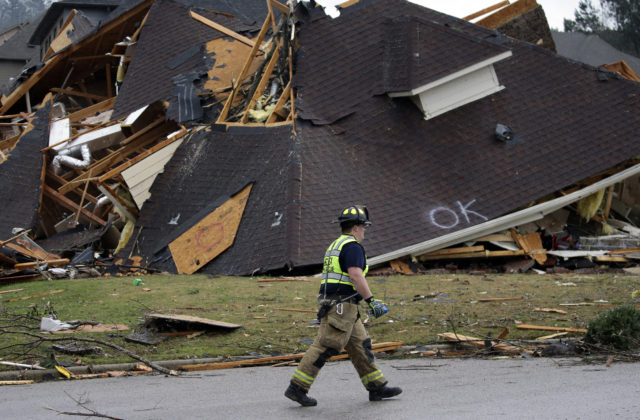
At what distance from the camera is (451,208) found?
15367 millimetres

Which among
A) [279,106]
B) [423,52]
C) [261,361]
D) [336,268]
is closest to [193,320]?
[261,361]

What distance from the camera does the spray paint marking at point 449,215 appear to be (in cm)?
1507

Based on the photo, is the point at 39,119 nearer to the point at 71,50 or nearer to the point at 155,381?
the point at 71,50

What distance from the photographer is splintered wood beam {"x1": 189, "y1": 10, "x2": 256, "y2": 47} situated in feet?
68.2

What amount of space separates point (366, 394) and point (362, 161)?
9509 mm

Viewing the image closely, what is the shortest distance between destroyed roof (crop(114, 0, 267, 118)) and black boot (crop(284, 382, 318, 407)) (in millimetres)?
14987

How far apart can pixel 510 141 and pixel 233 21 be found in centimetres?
1057

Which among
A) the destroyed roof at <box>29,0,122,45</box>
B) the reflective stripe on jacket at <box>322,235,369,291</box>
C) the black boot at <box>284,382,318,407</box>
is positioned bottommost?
the black boot at <box>284,382,318,407</box>

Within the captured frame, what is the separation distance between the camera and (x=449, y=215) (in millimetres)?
15242

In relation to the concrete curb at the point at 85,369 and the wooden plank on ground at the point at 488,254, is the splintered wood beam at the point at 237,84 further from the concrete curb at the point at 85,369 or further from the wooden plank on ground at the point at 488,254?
the concrete curb at the point at 85,369

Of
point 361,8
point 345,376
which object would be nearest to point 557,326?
point 345,376

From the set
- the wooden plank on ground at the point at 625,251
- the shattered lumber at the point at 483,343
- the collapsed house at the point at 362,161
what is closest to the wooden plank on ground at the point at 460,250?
the collapsed house at the point at 362,161

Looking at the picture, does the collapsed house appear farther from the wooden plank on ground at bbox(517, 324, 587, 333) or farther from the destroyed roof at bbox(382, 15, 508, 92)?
the wooden plank on ground at bbox(517, 324, 587, 333)

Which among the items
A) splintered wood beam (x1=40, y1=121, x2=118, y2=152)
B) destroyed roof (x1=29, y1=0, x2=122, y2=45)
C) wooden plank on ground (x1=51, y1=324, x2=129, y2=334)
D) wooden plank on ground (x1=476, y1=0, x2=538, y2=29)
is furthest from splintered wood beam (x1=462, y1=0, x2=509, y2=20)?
destroyed roof (x1=29, y1=0, x2=122, y2=45)
